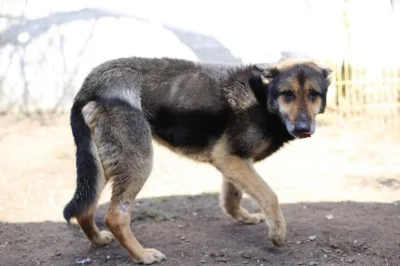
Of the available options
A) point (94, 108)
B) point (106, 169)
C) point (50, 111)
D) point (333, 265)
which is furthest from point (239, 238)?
point (50, 111)

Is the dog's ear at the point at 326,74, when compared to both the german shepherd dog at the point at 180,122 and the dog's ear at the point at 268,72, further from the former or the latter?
the dog's ear at the point at 268,72

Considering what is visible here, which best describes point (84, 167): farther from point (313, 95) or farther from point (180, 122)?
point (313, 95)

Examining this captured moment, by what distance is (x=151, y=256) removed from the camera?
14.7 ft

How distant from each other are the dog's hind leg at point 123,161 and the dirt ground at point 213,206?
0.23 metres

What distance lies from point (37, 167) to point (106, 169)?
3786mm

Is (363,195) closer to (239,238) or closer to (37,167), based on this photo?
(239,238)

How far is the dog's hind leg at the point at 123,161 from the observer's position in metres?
4.46

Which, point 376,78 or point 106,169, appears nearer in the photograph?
point 106,169

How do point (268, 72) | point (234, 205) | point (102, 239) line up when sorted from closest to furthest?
point (268, 72) < point (102, 239) < point (234, 205)

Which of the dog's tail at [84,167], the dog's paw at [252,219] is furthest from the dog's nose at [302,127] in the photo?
the dog's tail at [84,167]

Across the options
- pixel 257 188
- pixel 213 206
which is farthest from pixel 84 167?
pixel 213 206

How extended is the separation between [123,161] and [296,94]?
155 centimetres

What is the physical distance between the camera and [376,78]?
10953 millimetres

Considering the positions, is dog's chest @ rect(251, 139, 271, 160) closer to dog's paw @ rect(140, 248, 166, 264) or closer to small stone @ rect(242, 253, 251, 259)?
small stone @ rect(242, 253, 251, 259)
